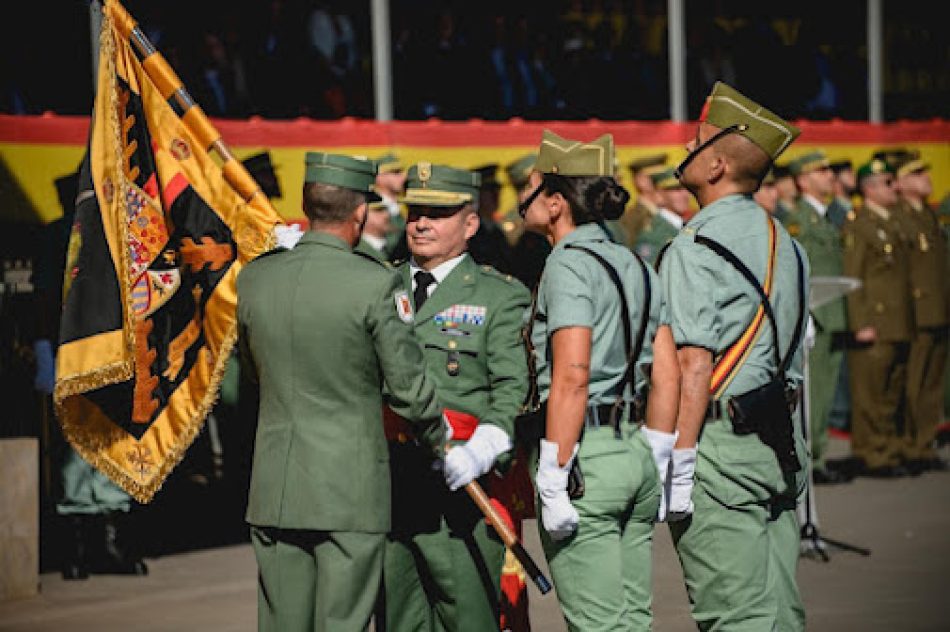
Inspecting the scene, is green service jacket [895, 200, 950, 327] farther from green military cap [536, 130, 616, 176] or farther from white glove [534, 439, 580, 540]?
white glove [534, 439, 580, 540]

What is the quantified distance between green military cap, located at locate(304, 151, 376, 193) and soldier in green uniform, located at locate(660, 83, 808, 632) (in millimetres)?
1089

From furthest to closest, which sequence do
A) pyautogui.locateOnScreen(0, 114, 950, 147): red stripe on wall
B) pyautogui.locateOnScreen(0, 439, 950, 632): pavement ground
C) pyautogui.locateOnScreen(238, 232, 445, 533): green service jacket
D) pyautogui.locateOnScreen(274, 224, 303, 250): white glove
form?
pyautogui.locateOnScreen(0, 114, 950, 147): red stripe on wall
pyautogui.locateOnScreen(0, 439, 950, 632): pavement ground
pyautogui.locateOnScreen(274, 224, 303, 250): white glove
pyautogui.locateOnScreen(238, 232, 445, 533): green service jacket

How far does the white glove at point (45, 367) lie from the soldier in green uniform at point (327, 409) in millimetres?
4565

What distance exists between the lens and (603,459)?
5.97m

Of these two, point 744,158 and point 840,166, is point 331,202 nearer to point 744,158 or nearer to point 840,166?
point 744,158

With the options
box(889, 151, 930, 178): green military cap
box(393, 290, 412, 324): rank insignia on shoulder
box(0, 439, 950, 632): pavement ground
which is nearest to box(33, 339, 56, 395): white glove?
box(0, 439, 950, 632): pavement ground

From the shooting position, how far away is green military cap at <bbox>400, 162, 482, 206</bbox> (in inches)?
260

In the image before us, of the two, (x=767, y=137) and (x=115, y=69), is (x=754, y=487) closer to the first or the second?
(x=767, y=137)

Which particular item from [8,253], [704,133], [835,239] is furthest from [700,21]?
[704,133]

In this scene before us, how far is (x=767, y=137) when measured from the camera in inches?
253

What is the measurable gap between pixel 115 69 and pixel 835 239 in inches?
271

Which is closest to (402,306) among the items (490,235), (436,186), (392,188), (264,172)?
(436,186)

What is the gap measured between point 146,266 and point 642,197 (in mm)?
6609

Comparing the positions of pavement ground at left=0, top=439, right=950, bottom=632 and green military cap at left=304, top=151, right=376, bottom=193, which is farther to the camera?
pavement ground at left=0, top=439, right=950, bottom=632
